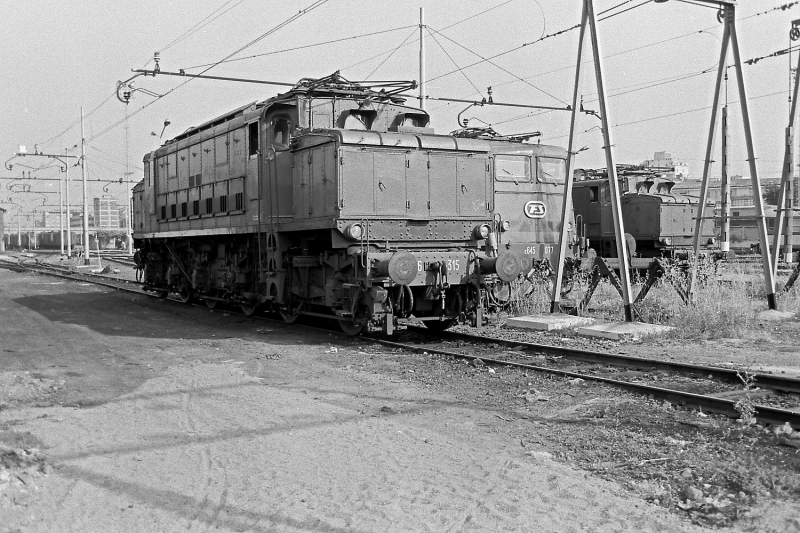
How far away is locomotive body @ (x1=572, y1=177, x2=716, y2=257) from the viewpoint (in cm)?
2344

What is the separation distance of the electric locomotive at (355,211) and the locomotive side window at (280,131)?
18 mm

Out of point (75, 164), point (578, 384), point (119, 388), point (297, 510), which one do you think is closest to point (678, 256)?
point (578, 384)

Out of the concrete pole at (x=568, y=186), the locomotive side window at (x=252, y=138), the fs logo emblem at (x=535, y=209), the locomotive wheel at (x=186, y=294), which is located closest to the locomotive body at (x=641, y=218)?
the fs logo emblem at (x=535, y=209)

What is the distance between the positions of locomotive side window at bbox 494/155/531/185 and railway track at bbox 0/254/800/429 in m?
6.76

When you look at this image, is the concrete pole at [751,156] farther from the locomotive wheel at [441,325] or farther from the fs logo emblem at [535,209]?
the locomotive wheel at [441,325]

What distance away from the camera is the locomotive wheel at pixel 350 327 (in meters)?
11.4

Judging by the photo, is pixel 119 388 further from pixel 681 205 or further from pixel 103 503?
pixel 681 205

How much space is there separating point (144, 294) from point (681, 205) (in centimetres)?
1721

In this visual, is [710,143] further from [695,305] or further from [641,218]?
[641,218]

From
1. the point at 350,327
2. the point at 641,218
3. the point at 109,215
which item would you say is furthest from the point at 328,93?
the point at 109,215

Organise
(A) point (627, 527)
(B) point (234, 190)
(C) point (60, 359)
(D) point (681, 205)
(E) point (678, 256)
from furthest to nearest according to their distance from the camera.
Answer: (D) point (681, 205) → (E) point (678, 256) → (B) point (234, 190) → (C) point (60, 359) → (A) point (627, 527)

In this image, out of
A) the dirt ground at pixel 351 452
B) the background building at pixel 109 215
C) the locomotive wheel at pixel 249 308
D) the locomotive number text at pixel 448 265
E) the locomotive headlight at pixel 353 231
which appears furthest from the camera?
the background building at pixel 109 215

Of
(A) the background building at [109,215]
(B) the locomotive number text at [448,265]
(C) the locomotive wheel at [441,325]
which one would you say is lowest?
(C) the locomotive wheel at [441,325]

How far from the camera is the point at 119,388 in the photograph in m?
8.11
